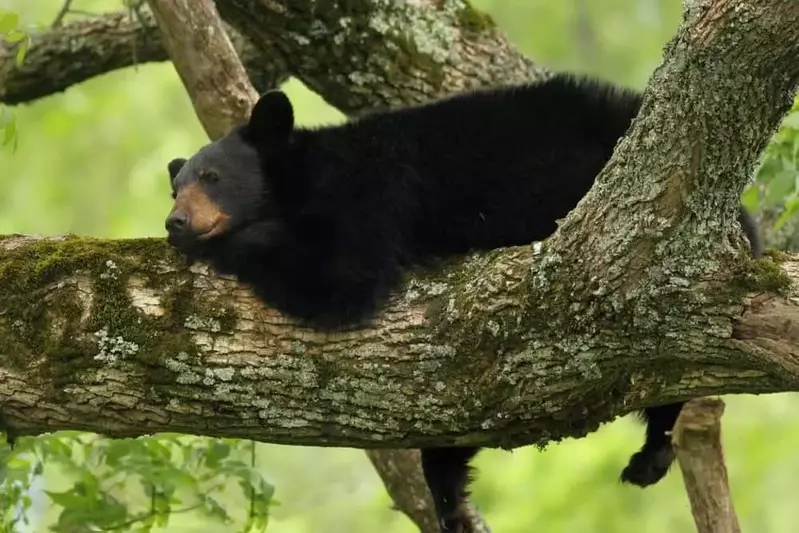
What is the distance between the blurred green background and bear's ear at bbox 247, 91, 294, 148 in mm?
4846

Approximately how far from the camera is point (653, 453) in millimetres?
4543

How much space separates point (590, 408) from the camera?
3.30m

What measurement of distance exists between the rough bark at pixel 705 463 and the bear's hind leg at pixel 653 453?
1.8 inches

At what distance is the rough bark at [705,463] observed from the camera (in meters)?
4.45

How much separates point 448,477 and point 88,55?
10.9 ft

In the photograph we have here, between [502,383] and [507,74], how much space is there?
274cm

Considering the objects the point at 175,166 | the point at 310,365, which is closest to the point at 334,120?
the point at 175,166

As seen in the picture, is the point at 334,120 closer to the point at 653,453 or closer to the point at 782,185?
the point at 653,453

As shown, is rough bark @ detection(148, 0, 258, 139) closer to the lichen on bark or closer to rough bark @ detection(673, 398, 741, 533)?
the lichen on bark

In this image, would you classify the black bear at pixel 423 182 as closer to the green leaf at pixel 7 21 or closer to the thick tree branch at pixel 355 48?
the thick tree branch at pixel 355 48

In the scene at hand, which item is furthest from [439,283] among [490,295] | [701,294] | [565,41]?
[565,41]

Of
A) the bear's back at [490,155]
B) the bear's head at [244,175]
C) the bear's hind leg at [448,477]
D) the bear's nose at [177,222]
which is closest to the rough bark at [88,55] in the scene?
the bear's head at [244,175]

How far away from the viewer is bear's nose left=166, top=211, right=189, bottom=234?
13.1ft

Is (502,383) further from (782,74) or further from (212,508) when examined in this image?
(212,508)
